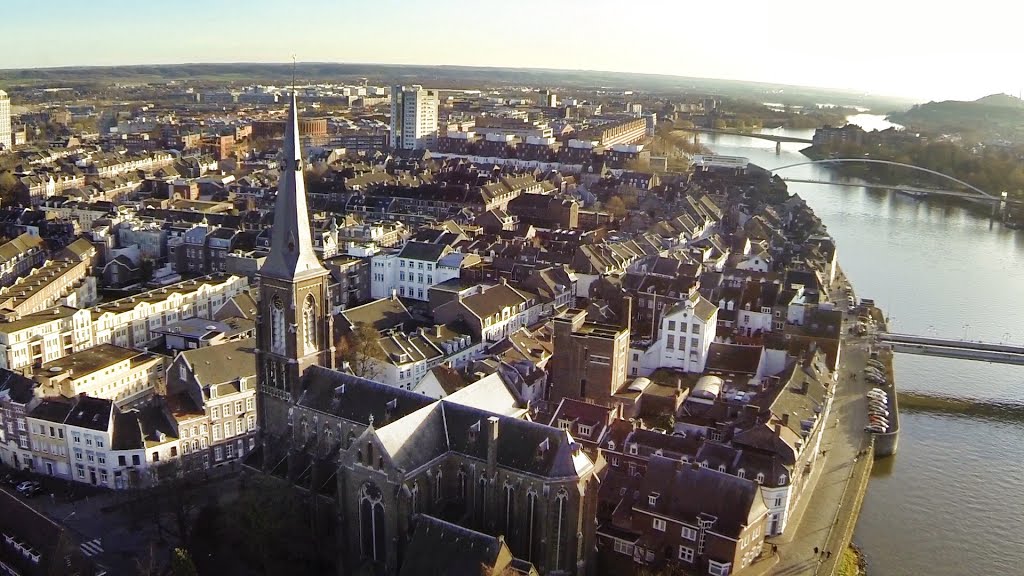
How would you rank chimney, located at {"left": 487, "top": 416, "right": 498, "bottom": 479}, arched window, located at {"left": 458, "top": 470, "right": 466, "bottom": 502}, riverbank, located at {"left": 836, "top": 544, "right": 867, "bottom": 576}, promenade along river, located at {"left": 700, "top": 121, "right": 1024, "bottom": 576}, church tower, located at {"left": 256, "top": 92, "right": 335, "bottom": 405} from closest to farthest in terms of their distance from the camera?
1. chimney, located at {"left": 487, "top": 416, "right": 498, "bottom": 479}
2. church tower, located at {"left": 256, "top": 92, "right": 335, "bottom": 405}
3. arched window, located at {"left": 458, "top": 470, "right": 466, "bottom": 502}
4. riverbank, located at {"left": 836, "top": 544, "right": 867, "bottom": 576}
5. promenade along river, located at {"left": 700, "top": 121, "right": 1024, "bottom": 576}

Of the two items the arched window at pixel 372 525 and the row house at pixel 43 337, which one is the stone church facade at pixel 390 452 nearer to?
the arched window at pixel 372 525

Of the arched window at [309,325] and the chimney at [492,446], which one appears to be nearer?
the chimney at [492,446]

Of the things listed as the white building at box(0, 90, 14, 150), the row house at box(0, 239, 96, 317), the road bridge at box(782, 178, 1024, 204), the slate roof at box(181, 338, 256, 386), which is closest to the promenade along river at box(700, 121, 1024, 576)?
the road bridge at box(782, 178, 1024, 204)

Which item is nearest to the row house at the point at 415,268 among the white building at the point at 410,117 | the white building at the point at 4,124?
the white building at the point at 410,117

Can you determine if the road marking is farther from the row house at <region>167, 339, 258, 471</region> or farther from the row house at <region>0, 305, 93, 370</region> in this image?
the row house at <region>0, 305, 93, 370</region>

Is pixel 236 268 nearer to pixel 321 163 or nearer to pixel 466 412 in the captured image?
pixel 466 412

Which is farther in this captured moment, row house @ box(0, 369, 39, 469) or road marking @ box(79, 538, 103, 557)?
row house @ box(0, 369, 39, 469)

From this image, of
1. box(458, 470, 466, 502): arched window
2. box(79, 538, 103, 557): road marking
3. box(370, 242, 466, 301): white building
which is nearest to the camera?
box(458, 470, 466, 502): arched window

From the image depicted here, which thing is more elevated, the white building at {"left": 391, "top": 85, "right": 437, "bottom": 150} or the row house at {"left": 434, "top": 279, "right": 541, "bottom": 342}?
the white building at {"left": 391, "top": 85, "right": 437, "bottom": 150}
